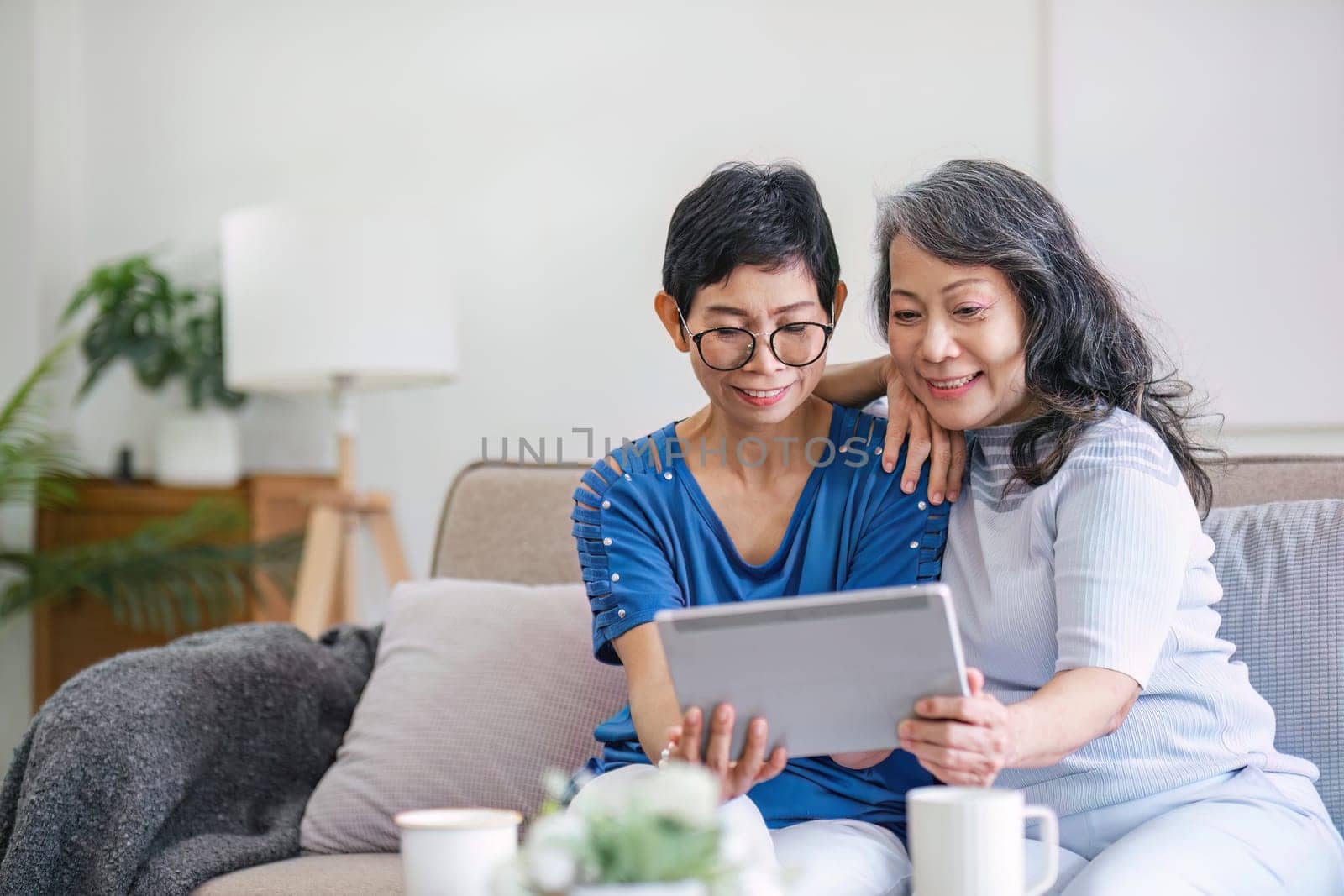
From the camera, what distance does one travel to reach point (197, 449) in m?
3.51

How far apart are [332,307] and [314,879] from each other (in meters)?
1.52

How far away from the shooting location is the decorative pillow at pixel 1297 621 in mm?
1487

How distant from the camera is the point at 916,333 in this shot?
1.40m

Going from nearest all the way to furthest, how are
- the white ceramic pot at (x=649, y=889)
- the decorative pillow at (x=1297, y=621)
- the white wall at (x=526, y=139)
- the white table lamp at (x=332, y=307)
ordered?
the white ceramic pot at (x=649, y=889), the decorative pillow at (x=1297, y=621), the white table lamp at (x=332, y=307), the white wall at (x=526, y=139)

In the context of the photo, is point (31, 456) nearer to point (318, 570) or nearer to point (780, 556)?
point (318, 570)

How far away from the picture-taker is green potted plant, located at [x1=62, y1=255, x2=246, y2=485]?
11.4 feet

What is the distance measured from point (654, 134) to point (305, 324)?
39.6 inches

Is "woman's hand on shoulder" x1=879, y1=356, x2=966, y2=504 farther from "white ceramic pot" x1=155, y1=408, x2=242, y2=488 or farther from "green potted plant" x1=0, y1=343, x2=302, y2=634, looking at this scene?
"white ceramic pot" x1=155, y1=408, x2=242, y2=488

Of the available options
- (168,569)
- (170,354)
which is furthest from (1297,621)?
(170,354)

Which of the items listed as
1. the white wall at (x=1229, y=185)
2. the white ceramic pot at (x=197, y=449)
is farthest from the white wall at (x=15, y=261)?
the white wall at (x=1229, y=185)

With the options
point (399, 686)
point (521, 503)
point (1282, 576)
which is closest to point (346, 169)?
point (521, 503)

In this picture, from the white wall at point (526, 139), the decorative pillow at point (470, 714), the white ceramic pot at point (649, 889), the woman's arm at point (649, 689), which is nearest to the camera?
the white ceramic pot at point (649, 889)

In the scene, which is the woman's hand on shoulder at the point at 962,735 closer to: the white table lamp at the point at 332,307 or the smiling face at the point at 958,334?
the smiling face at the point at 958,334

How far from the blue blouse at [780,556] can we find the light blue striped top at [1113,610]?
0.08 metres
